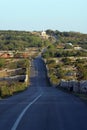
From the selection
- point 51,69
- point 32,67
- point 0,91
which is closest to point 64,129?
point 0,91

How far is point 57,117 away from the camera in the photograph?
21.4 meters

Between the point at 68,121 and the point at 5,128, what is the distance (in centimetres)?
334

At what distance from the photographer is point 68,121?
19625mm

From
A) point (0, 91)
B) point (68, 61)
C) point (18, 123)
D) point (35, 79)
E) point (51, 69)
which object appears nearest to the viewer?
point (18, 123)

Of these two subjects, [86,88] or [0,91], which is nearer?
[86,88]

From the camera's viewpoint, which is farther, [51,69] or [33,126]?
[51,69]

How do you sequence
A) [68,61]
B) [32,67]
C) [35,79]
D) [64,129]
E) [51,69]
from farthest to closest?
[68,61]
[32,67]
[51,69]
[35,79]
[64,129]

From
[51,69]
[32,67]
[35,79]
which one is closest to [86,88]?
[35,79]

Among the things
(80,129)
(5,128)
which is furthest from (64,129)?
(5,128)

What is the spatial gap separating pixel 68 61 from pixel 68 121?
560 feet

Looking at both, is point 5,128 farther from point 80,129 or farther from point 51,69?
point 51,69

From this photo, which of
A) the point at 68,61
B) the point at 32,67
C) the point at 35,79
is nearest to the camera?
the point at 35,79

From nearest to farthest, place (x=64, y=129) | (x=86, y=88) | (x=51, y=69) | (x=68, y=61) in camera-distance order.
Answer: (x=64, y=129), (x=86, y=88), (x=51, y=69), (x=68, y=61)

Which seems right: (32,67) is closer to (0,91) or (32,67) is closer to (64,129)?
(0,91)
